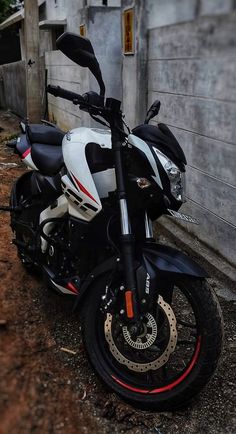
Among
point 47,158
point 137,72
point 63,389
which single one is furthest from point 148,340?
point 137,72

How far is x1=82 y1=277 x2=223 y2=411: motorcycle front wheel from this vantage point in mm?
2137

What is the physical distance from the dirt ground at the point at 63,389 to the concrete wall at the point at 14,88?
30.9 ft

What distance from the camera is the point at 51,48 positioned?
12.5 metres

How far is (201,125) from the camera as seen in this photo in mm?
3701

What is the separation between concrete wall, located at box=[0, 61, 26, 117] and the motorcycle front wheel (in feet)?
32.7

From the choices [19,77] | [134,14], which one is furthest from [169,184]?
[19,77]

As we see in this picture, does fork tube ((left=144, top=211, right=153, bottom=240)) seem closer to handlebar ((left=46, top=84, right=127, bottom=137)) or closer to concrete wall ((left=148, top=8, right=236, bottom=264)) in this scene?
handlebar ((left=46, top=84, right=127, bottom=137))

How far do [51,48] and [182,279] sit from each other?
38.2ft

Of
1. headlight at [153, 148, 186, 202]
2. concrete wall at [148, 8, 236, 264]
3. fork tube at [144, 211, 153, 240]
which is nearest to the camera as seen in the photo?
headlight at [153, 148, 186, 202]

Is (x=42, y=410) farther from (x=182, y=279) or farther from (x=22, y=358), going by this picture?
(x=182, y=279)

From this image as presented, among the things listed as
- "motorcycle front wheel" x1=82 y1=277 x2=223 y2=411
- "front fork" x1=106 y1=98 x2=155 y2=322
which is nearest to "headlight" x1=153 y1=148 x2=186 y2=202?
"front fork" x1=106 y1=98 x2=155 y2=322

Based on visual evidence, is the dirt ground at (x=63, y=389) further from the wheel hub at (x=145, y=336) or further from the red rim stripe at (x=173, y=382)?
the wheel hub at (x=145, y=336)

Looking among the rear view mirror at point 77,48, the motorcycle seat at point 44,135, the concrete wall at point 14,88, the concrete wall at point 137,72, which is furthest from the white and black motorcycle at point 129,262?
the concrete wall at point 14,88

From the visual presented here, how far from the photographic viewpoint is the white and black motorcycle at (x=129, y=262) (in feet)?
7.01
